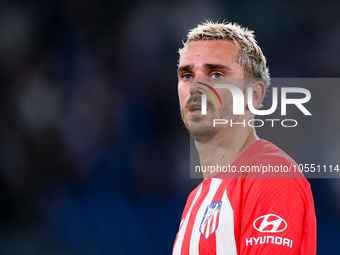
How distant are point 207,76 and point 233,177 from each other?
0.56 metres

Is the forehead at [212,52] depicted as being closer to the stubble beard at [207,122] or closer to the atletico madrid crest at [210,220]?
the stubble beard at [207,122]

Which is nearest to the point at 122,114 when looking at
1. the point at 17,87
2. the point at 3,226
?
the point at 17,87

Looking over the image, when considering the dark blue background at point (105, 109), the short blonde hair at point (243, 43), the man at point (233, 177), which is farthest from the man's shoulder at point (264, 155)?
the dark blue background at point (105, 109)

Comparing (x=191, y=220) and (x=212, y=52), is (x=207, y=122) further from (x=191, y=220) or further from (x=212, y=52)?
(x=191, y=220)

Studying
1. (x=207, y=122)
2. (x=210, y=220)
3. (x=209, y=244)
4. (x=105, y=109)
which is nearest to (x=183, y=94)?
(x=207, y=122)

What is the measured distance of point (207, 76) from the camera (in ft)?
7.13

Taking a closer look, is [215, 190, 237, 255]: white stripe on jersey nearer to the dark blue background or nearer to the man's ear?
the man's ear

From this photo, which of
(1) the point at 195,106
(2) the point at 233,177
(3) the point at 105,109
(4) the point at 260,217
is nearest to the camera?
(4) the point at 260,217

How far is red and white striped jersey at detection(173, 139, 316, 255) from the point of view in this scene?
5.38ft

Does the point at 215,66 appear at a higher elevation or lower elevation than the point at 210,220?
higher

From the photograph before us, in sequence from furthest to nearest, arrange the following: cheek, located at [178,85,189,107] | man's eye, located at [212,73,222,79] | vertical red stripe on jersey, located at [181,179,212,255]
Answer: cheek, located at [178,85,189,107]
man's eye, located at [212,73,222,79]
vertical red stripe on jersey, located at [181,179,212,255]

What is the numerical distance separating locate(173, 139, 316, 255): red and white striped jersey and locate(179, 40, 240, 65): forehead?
52 centimetres

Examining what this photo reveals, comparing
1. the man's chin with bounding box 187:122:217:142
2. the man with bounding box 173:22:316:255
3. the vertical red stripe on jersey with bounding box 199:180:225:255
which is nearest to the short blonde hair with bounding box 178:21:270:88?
the man with bounding box 173:22:316:255

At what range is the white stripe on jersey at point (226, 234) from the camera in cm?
176
